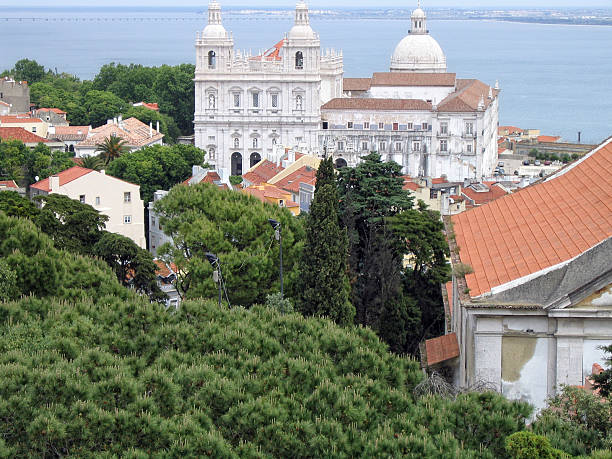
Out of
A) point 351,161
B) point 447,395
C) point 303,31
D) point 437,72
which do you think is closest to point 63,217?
point 447,395

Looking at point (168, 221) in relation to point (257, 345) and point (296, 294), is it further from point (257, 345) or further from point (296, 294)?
point (257, 345)

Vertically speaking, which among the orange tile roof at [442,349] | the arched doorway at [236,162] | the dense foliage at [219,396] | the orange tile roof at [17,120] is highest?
the orange tile roof at [17,120]

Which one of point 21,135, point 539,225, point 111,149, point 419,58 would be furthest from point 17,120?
point 539,225

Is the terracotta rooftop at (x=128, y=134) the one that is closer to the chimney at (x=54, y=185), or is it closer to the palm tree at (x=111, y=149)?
the palm tree at (x=111, y=149)

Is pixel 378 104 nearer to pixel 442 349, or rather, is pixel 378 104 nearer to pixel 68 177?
pixel 68 177

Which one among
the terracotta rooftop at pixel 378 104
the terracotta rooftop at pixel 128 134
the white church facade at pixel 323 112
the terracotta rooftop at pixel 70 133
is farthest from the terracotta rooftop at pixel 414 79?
the terracotta rooftop at pixel 70 133

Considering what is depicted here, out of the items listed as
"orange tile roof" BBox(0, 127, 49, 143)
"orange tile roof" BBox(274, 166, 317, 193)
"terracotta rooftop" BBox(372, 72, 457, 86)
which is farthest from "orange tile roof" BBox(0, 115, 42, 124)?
"orange tile roof" BBox(274, 166, 317, 193)
